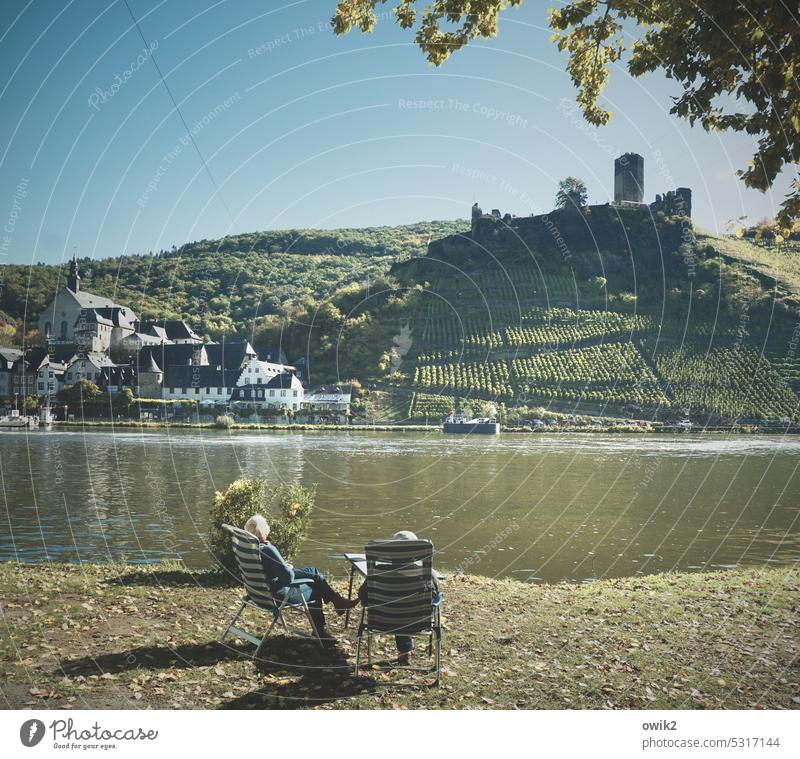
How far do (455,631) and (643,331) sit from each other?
77.2 m

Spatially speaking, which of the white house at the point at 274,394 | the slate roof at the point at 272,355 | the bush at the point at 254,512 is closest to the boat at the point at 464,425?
the white house at the point at 274,394

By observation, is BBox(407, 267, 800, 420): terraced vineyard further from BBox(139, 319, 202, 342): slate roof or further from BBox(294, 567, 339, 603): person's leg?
BBox(294, 567, 339, 603): person's leg

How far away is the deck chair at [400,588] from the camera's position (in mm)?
5234

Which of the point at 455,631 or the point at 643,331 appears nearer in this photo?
the point at 455,631

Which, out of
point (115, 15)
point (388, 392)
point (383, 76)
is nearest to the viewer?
point (115, 15)

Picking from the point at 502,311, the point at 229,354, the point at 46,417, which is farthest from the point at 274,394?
the point at 502,311

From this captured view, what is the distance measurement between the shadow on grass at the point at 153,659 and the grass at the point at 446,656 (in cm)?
2

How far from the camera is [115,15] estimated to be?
27.7ft

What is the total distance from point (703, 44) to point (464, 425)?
132ft

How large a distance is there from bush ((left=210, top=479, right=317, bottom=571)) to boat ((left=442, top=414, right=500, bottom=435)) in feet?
125

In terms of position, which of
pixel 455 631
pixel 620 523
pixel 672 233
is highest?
pixel 672 233

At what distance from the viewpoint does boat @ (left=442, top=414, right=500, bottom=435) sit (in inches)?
1850

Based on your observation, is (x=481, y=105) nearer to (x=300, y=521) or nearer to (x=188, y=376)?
(x=300, y=521)
